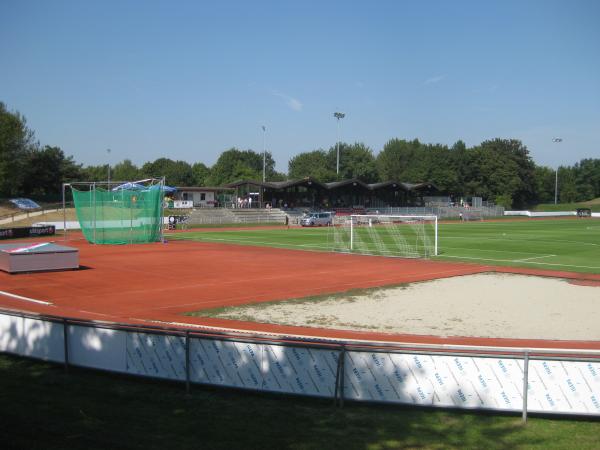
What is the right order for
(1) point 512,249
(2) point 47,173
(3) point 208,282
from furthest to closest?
(2) point 47,173 → (1) point 512,249 → (3) point 208,282

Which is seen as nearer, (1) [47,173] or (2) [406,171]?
(1) [47,173]

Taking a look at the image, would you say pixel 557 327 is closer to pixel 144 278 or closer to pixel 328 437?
pixel 328 437

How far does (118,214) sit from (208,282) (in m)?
18.7

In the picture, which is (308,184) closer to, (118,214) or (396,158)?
(118,214)

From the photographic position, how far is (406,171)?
117 metres

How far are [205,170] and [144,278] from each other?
12761 cm

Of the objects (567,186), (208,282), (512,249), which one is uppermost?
(567,186)

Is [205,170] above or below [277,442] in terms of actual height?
above

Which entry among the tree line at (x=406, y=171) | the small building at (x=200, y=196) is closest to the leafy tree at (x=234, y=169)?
the tree line at (x=406, y=171)

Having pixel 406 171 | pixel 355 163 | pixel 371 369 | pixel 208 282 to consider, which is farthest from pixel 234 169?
pixel 371 369

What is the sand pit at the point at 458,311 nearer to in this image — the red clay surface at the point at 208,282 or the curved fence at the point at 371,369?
the red clay surface at the point at 208,282

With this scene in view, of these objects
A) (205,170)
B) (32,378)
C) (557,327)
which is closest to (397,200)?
(205,170)

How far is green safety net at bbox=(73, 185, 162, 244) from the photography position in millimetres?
36406

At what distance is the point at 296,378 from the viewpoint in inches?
316
